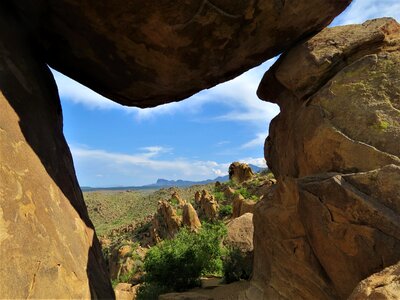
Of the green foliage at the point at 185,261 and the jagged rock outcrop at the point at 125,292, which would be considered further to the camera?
the jagged rock outcrop at the point at 125,292

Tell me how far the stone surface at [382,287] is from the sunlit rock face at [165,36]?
4.65 meters

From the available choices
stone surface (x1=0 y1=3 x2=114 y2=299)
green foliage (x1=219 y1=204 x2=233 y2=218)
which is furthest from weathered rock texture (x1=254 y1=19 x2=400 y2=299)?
green foliage (x1=219 y1=204 x2=233 y2=218)

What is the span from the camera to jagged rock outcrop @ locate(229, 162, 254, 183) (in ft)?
125

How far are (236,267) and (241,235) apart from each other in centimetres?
286

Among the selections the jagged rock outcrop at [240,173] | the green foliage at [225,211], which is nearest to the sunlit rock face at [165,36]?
the green foliage at [225,211]

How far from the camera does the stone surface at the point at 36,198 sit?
4.38 meters

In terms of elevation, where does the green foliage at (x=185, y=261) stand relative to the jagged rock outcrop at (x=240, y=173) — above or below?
below

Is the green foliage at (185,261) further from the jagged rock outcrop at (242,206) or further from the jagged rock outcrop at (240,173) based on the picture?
the jagged rock outcrop at (240,173)

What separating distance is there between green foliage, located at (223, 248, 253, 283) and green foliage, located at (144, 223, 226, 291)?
103cm

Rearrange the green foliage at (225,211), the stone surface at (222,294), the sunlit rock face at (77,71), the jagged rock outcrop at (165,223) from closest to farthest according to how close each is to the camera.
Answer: the sunlit rock face at (77,71) → the stone surface at (222,294) → the jagged rock outcrop at (165,223) → the green foliage at (225,211)

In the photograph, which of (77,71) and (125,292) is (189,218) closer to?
(125,292)

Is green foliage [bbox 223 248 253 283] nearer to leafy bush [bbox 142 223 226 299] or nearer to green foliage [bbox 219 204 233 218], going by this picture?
leafy bush [bbox 142 223 226 299]

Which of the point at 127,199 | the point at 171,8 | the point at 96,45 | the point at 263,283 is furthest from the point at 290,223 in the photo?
the point at 127,199

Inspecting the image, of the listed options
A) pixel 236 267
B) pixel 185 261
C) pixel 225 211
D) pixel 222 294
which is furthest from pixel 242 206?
pixel 222 294
